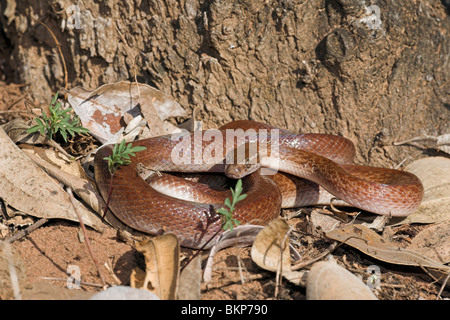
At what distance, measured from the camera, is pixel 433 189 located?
5.15m

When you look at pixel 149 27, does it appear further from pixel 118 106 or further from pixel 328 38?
pixel 328 38

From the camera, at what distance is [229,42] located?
5371 millimetres

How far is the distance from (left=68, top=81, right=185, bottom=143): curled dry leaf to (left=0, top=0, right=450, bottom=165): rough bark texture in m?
0.27

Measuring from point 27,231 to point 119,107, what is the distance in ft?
6.87

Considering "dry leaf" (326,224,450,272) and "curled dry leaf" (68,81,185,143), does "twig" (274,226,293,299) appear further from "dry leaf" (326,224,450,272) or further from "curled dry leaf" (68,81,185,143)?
"curled dry leaf" (68,81,185,143)

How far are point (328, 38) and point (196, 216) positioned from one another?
2.71 m

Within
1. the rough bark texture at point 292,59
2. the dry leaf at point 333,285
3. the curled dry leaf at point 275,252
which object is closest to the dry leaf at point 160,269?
the curled dry leaf at point 275,252

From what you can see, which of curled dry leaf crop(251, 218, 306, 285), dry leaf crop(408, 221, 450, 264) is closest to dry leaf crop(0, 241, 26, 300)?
curled dry leaf crop(251, 218, 306, 285)

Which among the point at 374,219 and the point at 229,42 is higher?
the point at 229,42

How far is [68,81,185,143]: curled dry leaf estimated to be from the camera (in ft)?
17.6

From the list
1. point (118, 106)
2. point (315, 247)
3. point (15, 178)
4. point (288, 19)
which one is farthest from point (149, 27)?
point (315, 247)

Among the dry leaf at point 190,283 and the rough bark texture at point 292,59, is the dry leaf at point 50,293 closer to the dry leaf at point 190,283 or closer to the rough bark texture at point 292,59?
the dry leaf at point 190,283

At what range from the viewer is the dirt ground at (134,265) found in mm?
3494

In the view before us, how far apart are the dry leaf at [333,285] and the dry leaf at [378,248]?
0.62 m
